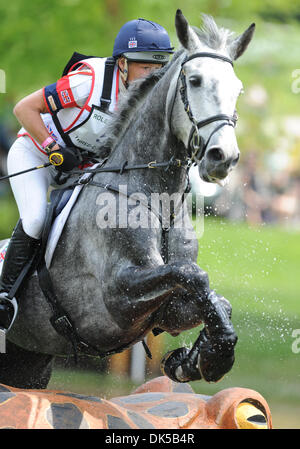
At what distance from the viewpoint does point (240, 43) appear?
15.1ft

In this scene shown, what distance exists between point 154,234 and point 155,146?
52cm

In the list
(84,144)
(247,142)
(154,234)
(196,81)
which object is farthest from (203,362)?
(247,142)

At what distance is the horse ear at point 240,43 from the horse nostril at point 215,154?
73 centimetres

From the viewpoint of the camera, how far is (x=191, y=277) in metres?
4.21

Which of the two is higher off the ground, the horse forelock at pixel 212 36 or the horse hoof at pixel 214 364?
the horse forelock at pixel 212 36

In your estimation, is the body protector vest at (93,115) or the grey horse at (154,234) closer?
the grey horse at (154,234)

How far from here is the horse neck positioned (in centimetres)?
463

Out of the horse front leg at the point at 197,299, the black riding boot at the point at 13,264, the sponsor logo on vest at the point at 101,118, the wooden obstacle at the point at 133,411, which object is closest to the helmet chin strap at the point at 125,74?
the sponsor logo on vest at the point at 101,118

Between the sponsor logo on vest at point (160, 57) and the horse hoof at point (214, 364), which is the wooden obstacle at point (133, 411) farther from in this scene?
the sponsor logo on vest at point (160, 57)

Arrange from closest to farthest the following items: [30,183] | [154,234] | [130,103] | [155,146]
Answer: [154,234], [155,146], [130,103], [30,183]

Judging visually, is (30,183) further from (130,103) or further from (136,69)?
(136,69)

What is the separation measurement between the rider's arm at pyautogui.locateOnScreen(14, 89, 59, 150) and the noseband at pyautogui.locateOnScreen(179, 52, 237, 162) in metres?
1.01

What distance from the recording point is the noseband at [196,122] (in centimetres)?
419

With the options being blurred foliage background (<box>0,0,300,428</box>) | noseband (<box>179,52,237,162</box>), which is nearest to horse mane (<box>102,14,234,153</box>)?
noseband (<box>179,52,237,162</box>)
